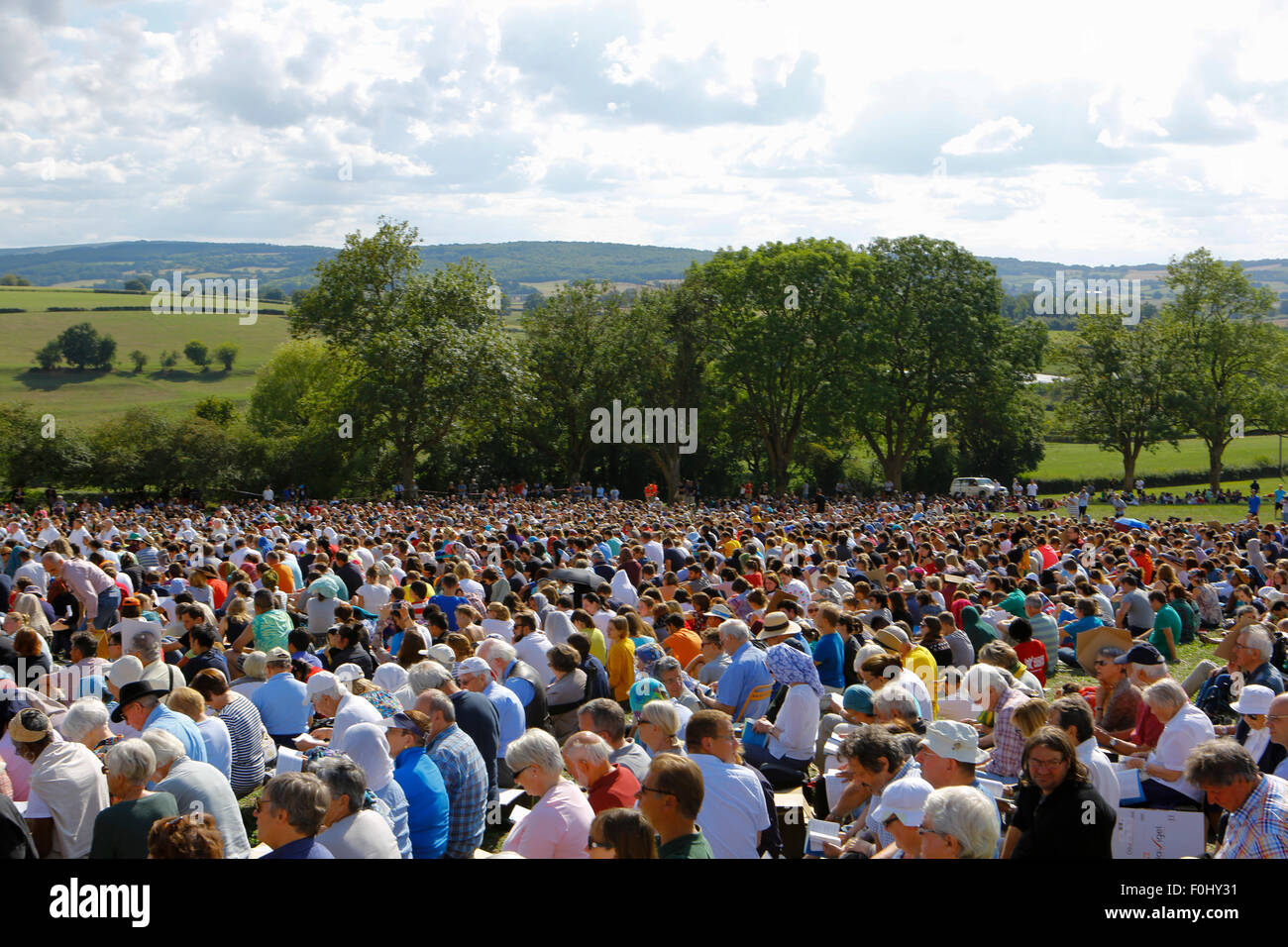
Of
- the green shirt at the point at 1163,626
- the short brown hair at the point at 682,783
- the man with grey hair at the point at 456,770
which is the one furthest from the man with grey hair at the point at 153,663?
the green shirt at the point at 1163,626

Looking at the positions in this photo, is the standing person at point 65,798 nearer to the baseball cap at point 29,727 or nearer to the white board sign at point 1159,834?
the baseball cap at point 29,727

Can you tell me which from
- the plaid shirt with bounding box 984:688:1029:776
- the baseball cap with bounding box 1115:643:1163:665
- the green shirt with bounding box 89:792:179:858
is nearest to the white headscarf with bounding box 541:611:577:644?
the plaid shirt with bounding box 984:688:1029:776

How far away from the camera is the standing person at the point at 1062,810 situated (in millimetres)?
4660

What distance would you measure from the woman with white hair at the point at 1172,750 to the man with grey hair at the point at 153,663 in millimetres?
6982

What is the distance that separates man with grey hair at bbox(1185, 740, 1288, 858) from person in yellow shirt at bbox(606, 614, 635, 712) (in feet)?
16.9

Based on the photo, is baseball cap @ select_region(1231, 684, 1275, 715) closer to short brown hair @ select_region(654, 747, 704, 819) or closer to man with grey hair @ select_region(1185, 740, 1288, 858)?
man with grey hair @ select_region(1185, 740, 1288, 858)

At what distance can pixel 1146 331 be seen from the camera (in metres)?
53.0

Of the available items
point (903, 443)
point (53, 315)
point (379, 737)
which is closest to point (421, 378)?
point (903, 443)

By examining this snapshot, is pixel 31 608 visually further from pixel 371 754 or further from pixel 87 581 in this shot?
pixel 371 754

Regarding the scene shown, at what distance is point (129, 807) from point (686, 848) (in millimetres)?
2684

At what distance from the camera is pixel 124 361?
300 ft

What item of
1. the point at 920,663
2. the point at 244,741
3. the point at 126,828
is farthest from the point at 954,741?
the point at 244,741
